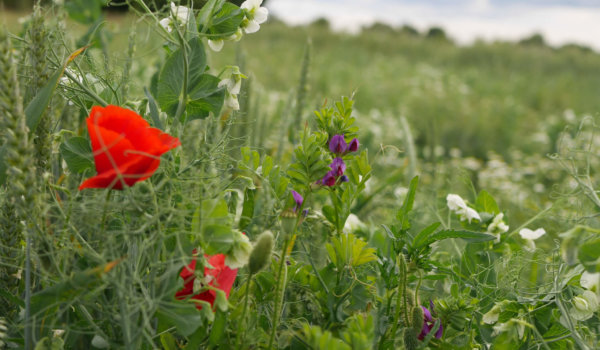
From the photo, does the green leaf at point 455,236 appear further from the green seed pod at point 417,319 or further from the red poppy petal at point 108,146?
the red poppy petal at point 108,146

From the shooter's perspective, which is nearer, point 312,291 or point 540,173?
point 312,291

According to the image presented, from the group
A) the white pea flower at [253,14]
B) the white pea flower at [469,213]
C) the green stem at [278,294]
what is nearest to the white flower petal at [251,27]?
the white pea flower at [253,14]

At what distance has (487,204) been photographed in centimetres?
64

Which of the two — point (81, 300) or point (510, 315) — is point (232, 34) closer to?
point (81, 300)

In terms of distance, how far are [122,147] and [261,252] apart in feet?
0.40

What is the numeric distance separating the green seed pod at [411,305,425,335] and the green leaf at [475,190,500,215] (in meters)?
0.26

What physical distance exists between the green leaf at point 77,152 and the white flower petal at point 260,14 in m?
0.19

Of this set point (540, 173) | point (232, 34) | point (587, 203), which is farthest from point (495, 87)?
point (232, 34)

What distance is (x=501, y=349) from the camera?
429 mm

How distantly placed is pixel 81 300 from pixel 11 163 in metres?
0.11

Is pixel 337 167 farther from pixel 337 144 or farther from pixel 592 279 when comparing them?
pixel 592 279

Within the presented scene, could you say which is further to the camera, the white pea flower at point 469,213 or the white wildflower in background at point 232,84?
the white pea flower at point 469,213

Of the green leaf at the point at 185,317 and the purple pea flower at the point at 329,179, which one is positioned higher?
the purple pea flower at the point at 329,179

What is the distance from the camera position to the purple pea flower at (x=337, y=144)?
467 millimetres
